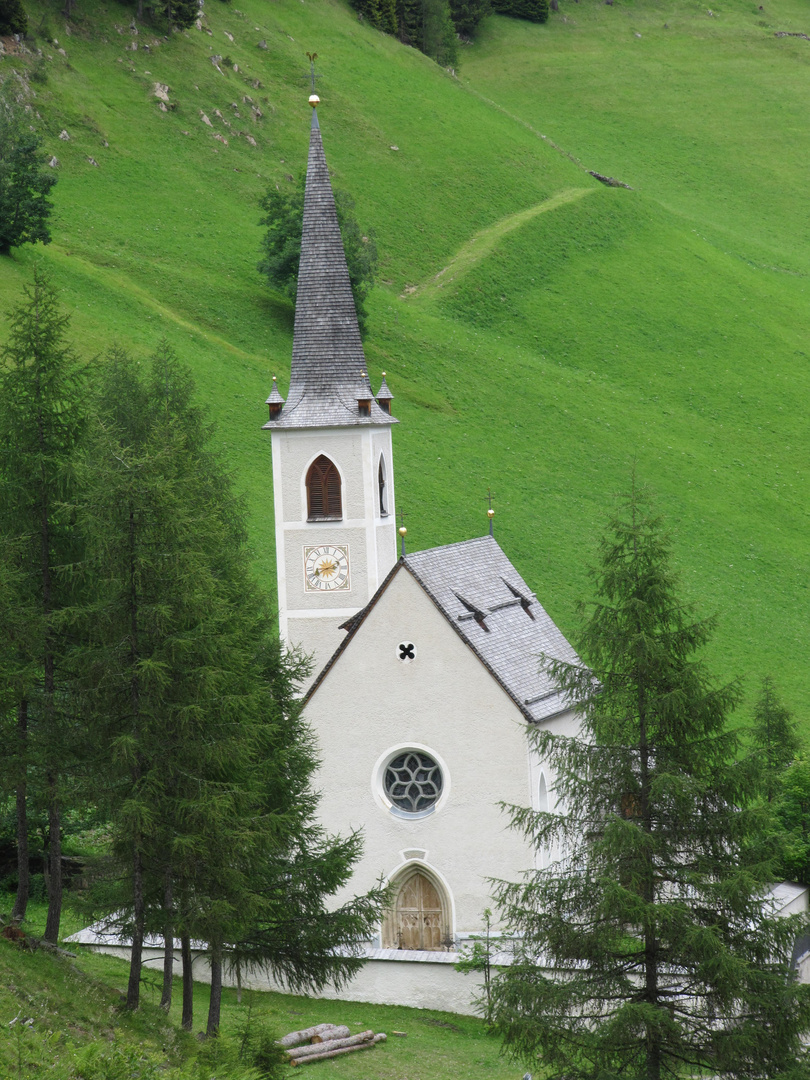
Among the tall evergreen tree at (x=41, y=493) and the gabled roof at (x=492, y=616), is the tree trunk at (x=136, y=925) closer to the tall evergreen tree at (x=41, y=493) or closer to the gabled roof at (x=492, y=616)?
the tall evergreen tree at (x=41, y=493)

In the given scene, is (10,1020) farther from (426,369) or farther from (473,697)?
(426,369)

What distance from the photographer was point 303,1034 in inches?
923

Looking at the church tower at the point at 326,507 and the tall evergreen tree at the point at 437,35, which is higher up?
the tall evergreen tree at the point at 437,35

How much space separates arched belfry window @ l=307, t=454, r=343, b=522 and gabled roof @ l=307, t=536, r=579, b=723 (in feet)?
11.4

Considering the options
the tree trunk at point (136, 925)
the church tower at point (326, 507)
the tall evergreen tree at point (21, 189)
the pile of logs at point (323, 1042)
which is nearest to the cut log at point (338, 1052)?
the pile of logs at point (323, 1042)

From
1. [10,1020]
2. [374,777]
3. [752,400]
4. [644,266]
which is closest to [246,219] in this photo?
[644,266]

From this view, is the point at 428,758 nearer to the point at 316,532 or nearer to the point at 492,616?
the point at 492,616

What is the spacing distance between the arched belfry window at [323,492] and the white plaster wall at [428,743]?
569 cm

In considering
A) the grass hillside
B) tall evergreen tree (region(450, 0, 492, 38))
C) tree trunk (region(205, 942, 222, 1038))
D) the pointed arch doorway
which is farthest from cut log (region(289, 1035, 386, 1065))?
tall evergreen tree (region(450, 0, 492, 38))

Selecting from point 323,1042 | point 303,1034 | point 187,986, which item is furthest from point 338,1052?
point 187,986

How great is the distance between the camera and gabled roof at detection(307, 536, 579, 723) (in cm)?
2895

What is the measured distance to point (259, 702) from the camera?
20.3m

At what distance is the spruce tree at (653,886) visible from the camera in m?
16.5

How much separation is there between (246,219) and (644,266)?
26.8 m
